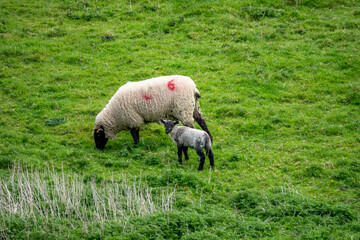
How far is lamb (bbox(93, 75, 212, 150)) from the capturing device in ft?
45.4

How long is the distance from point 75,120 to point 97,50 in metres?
6.08

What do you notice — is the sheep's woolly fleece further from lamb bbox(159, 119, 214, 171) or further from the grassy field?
lamb bbox(159, 119, 214, 171)

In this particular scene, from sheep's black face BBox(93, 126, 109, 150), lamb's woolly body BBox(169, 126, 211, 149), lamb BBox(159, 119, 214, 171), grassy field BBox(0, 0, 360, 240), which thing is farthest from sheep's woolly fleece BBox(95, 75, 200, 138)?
lamb's woolly body BBox(169, 126, 211, 149)

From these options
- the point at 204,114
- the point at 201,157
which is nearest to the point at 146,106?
the point at 204,114

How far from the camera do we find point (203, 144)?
39.3 feet

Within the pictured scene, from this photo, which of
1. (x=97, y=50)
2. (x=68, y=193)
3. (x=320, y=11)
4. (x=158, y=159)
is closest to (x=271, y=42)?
(x=320, y=11)

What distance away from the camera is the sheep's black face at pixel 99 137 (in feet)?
45.9

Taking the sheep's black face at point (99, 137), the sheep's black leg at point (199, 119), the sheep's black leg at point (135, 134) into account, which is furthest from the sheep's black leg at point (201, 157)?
the sheep's black face at point (99, 137)

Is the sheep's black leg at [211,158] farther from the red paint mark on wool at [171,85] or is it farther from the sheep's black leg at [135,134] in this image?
the sheep's black leg at [135,134]

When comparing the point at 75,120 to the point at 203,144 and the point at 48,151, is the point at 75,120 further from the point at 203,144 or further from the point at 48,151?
the point at 203,144

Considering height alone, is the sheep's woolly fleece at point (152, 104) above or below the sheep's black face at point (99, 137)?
above

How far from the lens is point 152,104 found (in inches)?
545

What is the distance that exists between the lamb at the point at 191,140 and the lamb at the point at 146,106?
1.16 metres

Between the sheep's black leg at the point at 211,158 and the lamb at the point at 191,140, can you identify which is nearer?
the lamb at the point at 191,140
